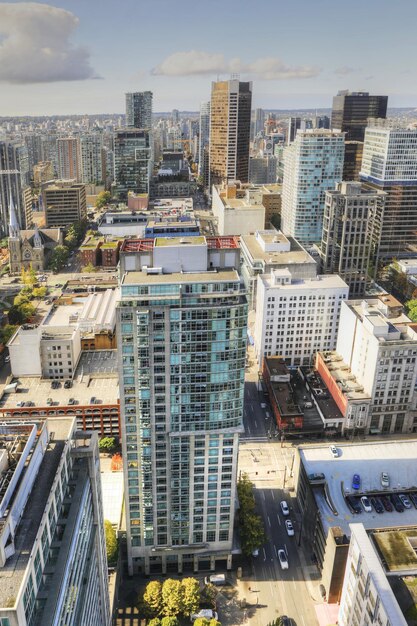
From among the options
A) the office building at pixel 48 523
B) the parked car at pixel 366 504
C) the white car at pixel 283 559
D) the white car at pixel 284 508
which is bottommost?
the white car at pixel 283 559

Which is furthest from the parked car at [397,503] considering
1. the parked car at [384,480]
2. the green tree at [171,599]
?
the green tree at [171,599]

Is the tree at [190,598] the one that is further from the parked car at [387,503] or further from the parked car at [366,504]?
the parked car at [387,503]

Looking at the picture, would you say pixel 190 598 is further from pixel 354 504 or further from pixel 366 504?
pixel 366 504

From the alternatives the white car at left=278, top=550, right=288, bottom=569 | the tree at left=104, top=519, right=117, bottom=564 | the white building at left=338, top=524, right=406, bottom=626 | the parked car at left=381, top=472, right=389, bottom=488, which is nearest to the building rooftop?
the parked car at left=381, top=472, right=389, bottom=488

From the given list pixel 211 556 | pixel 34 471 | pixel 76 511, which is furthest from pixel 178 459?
pixel 34 471

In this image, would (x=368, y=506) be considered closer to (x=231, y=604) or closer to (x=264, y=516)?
(x=264, y=516)

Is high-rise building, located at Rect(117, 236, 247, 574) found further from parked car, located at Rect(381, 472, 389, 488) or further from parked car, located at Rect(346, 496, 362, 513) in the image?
parked car, located at Rect(381, 472, 389, 488)
